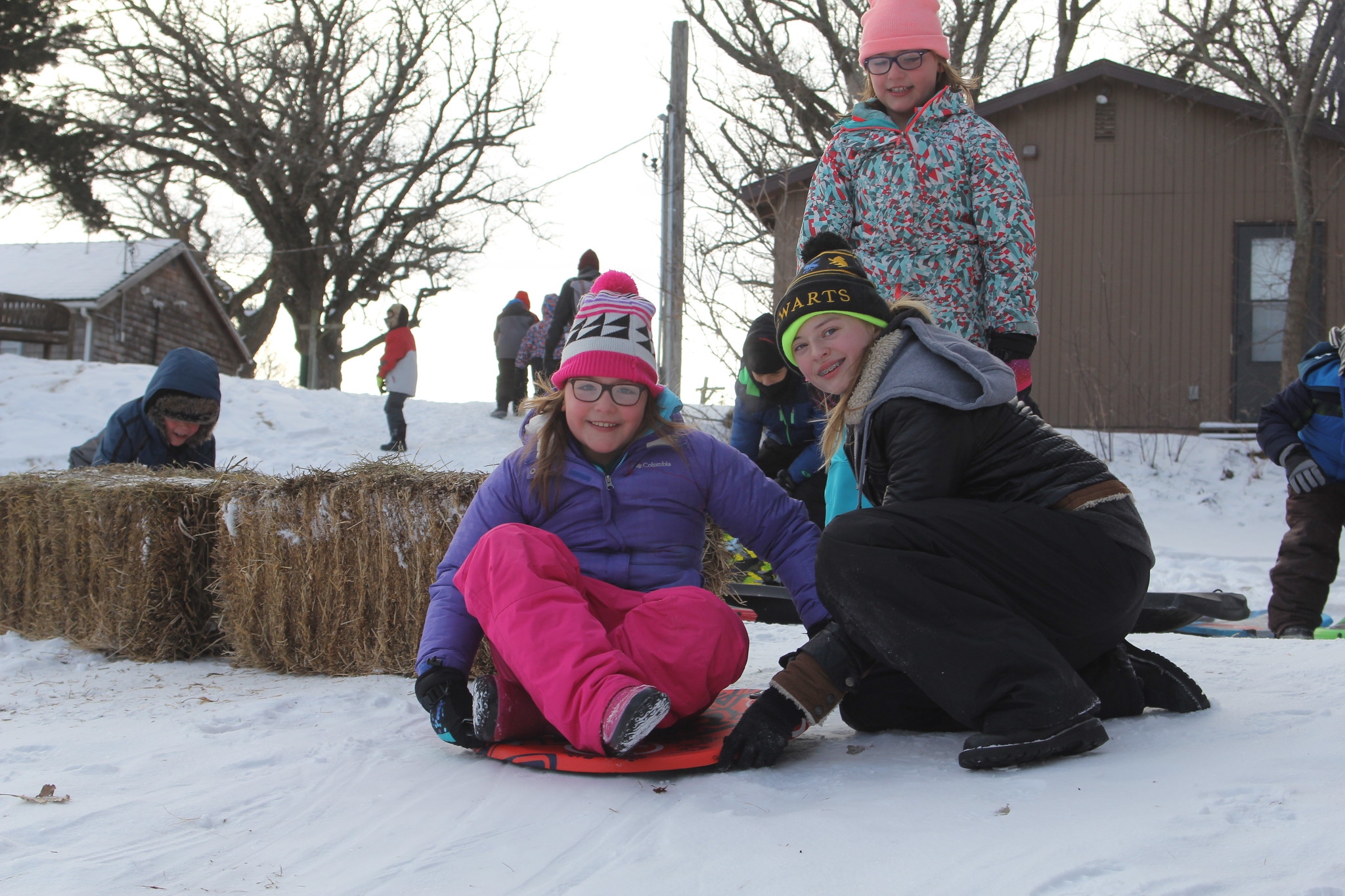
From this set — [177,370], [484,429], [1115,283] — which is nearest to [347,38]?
[484,429]

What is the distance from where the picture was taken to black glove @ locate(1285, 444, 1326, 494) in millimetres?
4297

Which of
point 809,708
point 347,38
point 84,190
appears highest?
point 347,38

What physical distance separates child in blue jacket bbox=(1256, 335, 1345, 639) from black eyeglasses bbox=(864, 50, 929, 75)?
248cm

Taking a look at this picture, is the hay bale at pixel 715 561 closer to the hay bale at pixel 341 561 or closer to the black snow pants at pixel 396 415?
the hay bale at pixel 341 561

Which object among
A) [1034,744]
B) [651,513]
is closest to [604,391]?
[651,513]

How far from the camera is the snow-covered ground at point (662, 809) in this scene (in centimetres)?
139

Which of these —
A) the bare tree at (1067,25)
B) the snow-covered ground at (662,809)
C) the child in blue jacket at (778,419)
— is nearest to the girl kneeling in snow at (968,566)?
the snow-covered ground at (662,809)

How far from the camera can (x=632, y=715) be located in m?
1.92

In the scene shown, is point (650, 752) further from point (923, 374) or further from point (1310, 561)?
point (1310, 561)

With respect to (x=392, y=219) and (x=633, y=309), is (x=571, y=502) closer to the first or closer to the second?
(x=633, y=309)

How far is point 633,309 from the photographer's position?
8.65 ft

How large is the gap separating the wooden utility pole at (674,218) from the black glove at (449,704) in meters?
8.23

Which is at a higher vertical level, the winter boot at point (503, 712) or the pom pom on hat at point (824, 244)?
the pom pom on hat at point (824, 244)

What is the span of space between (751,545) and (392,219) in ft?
80.4
